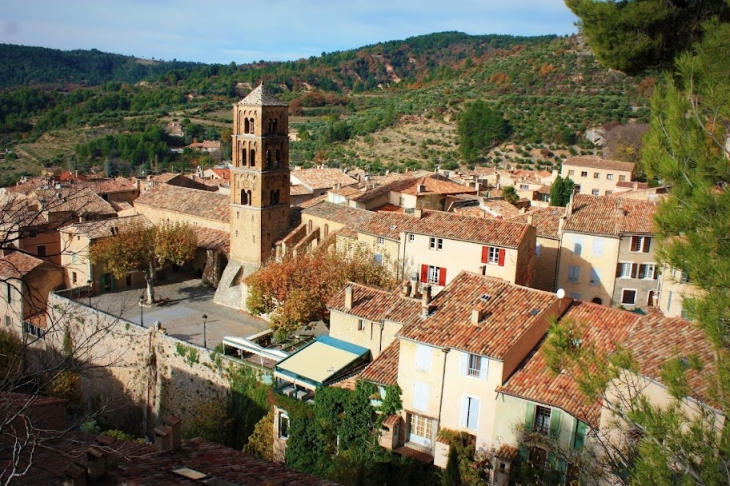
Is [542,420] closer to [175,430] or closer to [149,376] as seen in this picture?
[175,430]

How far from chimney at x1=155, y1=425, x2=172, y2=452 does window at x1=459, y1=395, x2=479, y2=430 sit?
8737 mm

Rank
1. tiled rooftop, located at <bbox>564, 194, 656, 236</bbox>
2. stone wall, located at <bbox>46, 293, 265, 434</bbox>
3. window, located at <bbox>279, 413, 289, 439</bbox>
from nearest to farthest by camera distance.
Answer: window, located at <bbox>279, 413, 289, 439</bbox> → stone wall, located at <bbox>46, 293, 265, 434</bbox> → tiled rooftop, located at <bbox>564, 194, 656, 236</bbox>

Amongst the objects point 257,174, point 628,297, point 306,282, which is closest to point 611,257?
point 628,297

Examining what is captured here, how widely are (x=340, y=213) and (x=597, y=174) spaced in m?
29.0

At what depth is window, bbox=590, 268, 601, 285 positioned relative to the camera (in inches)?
1299

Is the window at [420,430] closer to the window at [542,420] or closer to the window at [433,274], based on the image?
the window at [542,420]

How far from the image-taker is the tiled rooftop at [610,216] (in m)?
32.3

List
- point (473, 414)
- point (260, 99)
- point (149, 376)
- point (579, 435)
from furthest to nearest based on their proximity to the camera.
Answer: point (260, 99) → point (149, 376) → point (473, 414) → point (579, 435)

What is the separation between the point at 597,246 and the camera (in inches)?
1291

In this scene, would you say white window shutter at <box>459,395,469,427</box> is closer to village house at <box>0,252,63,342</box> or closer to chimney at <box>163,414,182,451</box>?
chimney at <box>163,414,182,451</box>

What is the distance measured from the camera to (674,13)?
16.9 metres

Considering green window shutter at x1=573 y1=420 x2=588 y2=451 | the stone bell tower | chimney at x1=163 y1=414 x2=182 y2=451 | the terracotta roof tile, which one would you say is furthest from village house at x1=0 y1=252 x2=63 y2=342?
green window shutter at x1=573 y1=420 x2=588 y2=451

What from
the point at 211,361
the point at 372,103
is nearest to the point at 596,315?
the point at 211,361

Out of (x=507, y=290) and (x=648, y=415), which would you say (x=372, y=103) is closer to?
(x=507, y=290)
